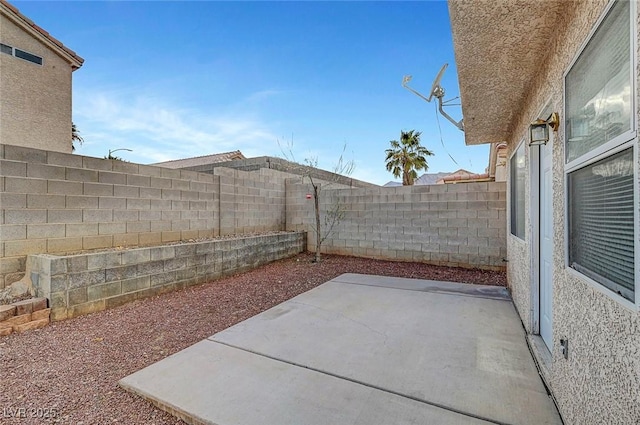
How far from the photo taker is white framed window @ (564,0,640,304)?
1093mm

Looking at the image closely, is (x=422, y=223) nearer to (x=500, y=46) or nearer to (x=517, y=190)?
(x=517, y=190)

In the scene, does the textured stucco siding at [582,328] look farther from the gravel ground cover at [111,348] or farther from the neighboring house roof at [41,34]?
the neighboring house roof at [41,34]

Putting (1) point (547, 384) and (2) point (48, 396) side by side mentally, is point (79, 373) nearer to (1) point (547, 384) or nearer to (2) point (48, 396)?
(2) point (48, 396)

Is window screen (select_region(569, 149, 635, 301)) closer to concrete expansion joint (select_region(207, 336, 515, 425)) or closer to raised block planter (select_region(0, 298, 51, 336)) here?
concrete expansion joint (select_region(207, 336, 515, 425))

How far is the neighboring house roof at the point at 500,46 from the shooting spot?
1.89 m

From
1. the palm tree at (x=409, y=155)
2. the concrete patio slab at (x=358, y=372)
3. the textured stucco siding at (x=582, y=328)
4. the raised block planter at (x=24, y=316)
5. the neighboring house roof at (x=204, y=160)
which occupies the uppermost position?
the palm tree at (x=409, y=155)

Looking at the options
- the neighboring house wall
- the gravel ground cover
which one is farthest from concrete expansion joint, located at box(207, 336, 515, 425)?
the neighboring house wall

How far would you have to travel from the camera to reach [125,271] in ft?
13.7

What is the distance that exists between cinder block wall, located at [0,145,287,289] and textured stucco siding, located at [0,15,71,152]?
6976mm

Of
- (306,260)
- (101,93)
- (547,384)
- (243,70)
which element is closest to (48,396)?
(547,384)

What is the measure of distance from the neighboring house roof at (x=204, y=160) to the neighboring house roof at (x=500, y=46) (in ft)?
38.5

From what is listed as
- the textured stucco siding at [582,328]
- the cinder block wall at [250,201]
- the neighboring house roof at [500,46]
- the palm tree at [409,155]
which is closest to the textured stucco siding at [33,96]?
the cinder block wall at [250,201]

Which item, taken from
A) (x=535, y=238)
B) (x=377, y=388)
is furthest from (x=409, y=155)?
(x=377, y=388)

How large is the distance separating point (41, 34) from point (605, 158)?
1454cm
